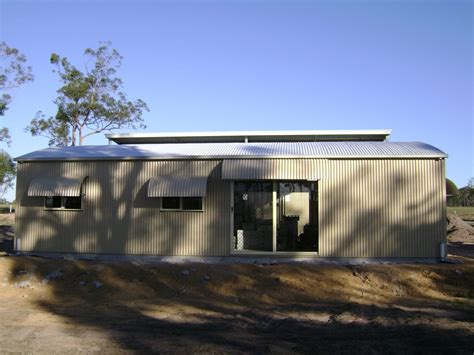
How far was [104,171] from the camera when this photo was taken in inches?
618

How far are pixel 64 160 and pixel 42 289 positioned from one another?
A: 4.84 meters


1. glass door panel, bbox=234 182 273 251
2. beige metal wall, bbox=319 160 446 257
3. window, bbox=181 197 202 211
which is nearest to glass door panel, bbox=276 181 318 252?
glass door panel, bbox=234 182 273 251

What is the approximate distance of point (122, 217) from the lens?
50.6ft

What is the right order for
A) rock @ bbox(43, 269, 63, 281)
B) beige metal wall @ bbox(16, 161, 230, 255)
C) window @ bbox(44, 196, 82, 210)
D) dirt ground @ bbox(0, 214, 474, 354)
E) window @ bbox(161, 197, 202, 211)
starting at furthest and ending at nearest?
window @ bbox(44, 196, 82, 210), window @ bbox(161, 197, 202, 211), beige metal wall @ bbox(16, 161, 230, 255), rock @ bbox(43, 269, 63, 281), dirt ground @ bbox(0, 214, 474, 354)

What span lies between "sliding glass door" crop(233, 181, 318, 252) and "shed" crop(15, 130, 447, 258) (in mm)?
34

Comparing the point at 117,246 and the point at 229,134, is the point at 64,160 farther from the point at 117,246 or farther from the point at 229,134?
the point at 229,134

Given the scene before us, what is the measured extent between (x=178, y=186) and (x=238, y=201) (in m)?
2.09

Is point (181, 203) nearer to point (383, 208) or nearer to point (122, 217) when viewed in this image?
point (122, 217)

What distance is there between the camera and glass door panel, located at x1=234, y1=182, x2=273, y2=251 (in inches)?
611

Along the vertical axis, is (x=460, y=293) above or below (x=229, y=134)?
below

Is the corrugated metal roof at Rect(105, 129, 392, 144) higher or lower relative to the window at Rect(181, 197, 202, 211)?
higher

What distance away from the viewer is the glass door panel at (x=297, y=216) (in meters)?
15.6

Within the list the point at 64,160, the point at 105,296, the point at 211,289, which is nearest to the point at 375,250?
the point at 211,289

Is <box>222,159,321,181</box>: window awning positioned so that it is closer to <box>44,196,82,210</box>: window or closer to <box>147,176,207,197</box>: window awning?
<box>147,176,207,197</box>: window awning
